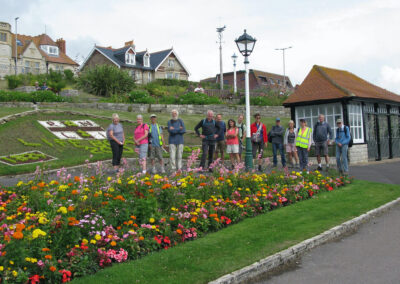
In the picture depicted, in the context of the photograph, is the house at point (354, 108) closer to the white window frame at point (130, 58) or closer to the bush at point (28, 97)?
the bush at point (28, 97)

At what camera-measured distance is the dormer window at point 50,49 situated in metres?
57.7

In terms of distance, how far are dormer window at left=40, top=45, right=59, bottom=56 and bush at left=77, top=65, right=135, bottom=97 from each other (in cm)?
3092

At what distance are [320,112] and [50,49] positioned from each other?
49.8 metres

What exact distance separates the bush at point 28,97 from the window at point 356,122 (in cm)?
1709

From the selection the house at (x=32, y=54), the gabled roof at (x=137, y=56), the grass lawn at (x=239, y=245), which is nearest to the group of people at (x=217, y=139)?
the grass lawn at (x=239, y=245)

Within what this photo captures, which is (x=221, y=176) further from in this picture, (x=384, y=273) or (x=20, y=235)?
(x=20, y=235)

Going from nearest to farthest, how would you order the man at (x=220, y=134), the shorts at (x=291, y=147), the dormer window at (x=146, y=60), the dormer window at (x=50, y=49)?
1. the man at (x=220, y=134)
2. the shorts at (x=291, y=147)
3. the dormer window at (x=146, y=60)
4. the dormer window at (x=50, y=49)

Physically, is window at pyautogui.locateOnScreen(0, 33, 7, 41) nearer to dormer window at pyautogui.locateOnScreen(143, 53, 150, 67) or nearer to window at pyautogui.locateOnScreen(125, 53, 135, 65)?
window at pyautogui.locateOnScreen(125, 53, 135, 65)

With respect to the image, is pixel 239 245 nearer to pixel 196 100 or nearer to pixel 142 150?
pixel 142 150

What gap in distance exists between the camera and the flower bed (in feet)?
14.0

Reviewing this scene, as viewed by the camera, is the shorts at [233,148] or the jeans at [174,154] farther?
the shorts at [233,148]

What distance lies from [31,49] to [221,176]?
174ft

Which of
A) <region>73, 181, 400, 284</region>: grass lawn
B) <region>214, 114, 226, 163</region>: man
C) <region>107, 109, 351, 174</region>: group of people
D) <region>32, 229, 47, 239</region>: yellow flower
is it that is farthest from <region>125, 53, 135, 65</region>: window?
<region>32, 229, 47, 239</region>: yellow flower

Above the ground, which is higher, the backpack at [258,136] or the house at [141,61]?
the house at [141,61]
